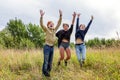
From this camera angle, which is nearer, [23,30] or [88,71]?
[88,71]

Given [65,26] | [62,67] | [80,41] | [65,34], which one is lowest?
[62,67]

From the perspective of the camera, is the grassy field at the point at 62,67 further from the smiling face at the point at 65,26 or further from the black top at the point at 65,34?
the smiling face at the point at 65,26

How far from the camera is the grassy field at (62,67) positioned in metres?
A: 12.2

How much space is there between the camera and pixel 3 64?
544 inches

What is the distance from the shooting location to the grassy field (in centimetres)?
1223

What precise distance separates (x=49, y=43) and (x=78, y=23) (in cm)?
267

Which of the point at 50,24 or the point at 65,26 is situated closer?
the point at 50,24

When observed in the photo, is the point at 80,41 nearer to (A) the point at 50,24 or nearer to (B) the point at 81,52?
(B) the point at 81,52

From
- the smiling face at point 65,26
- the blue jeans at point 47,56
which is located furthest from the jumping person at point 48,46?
the smiling face at point 65,26

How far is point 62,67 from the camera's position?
1368cm

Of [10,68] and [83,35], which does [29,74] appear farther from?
[83,35]

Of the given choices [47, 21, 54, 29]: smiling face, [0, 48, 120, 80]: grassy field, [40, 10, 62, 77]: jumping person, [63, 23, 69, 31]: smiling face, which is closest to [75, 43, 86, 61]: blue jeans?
[0, 48, 120, 80]: grassy field

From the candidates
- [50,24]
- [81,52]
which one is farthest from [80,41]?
[50,24]

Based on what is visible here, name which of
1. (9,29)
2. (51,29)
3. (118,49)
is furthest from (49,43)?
(9,29)
